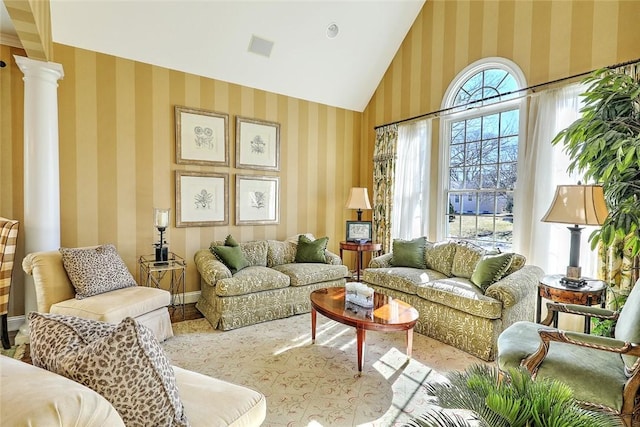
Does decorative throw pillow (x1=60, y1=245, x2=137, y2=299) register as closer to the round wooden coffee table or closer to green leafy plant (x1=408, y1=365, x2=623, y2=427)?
the round wooden coffee table

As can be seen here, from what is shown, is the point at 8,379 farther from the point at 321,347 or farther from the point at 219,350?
the point at 321,347

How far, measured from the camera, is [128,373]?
980mm

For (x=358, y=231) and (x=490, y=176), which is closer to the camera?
(x=490, y=176)

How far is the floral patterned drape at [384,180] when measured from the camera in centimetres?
512

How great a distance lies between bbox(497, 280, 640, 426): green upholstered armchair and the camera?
156cm

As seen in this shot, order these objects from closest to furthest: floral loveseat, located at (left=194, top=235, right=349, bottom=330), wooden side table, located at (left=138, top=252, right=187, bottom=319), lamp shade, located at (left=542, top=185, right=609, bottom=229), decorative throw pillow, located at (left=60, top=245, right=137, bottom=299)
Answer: lamp shade, located at (left=542, top=185, right=609, bottom=229)
decorative throw pillow, located at (left=60, top=245, right=137, bottom=299)
floral loveseat, located at (left=194, top=235, right=349, bottom=330)
wooden side table, located at (left=138, top=252, right=187, bottom=319)

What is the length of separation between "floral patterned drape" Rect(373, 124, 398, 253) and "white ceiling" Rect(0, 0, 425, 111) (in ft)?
3.11

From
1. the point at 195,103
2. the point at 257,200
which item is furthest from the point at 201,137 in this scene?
the point at 257,200

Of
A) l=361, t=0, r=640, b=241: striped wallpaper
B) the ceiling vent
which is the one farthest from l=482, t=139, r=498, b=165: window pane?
the ceiling vent

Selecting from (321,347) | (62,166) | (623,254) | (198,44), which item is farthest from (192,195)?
(623,254)

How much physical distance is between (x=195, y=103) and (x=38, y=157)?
180 cm

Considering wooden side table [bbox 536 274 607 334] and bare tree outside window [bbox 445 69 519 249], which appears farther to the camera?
bare tree outside window [bbox 445 69 519 249]

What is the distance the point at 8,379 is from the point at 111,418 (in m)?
0.27

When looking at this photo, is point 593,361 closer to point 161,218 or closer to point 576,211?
point 576,211
